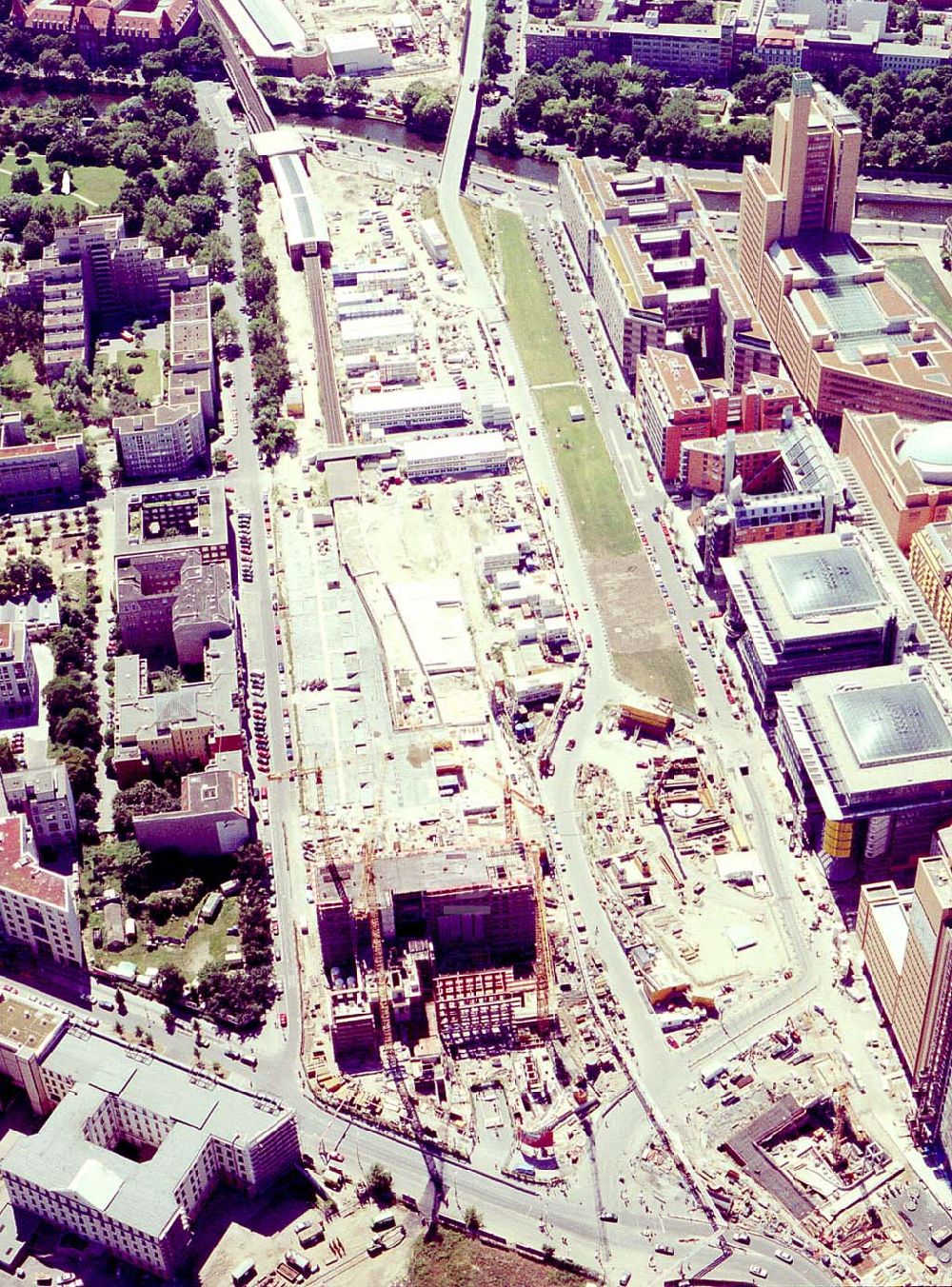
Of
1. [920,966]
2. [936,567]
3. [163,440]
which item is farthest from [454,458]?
[920,966]

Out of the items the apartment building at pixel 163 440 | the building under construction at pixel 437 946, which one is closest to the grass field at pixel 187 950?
the building under construction at pixel 437 946

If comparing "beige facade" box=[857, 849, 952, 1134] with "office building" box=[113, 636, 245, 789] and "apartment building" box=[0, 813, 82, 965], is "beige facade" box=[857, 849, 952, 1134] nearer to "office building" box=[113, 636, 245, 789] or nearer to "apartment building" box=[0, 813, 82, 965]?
"office building" box=[113, 636, 245, 789]

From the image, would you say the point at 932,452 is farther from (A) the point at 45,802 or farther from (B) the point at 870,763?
(A) the point at 45,802

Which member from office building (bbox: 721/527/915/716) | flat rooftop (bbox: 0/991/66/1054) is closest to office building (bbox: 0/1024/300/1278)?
flat rooftop (bbox: 0/991/66/1054)

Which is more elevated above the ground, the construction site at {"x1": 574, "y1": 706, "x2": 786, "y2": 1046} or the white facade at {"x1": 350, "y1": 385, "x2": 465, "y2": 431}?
the white facade at {"x1": 350, "y1": 385, "x2": 465, "y2": 431}

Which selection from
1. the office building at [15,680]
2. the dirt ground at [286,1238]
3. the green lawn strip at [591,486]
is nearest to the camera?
the dirt ground at [286,1238]

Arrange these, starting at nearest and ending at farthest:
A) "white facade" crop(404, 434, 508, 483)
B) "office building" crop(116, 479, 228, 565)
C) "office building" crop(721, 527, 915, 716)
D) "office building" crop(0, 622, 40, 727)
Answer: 1. "office building" crop(721, 527, 915, 716)
2. "office building" crop(0, 622, 40, 727)
3. "office building" crop(116, 479, 228, 565)
4. "white facade" crop(404, 434, 508, 483)

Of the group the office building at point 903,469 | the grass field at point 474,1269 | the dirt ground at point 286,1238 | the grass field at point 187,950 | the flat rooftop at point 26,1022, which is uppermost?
the office building at point 903,469

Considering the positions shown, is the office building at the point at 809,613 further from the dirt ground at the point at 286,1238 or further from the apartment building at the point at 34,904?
the apartment building at the point at 34,904

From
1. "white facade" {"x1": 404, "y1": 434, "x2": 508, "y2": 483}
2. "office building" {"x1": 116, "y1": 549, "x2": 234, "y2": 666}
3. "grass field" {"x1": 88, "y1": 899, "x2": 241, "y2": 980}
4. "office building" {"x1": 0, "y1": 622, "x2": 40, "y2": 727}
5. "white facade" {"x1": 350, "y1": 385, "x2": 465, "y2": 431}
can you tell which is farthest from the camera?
"white facade" {"x1": 350, "y1": 385, "x2": 465, "y2": 431}
